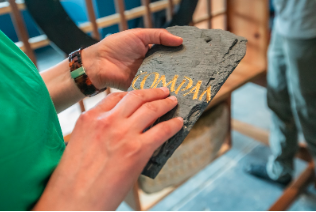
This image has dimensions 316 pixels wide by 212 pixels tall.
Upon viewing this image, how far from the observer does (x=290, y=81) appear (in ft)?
2.98

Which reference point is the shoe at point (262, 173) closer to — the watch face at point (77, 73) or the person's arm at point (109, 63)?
the person's arm at point (109, 63)

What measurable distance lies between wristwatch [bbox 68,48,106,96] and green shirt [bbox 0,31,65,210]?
0.17 metres

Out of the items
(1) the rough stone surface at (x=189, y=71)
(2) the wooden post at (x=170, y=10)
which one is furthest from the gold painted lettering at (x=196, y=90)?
(2) the wooden post at (x=170, y=10)

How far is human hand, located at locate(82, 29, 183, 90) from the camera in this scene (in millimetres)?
615

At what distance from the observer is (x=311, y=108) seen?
90cm

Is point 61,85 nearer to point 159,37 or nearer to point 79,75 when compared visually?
point 79,75

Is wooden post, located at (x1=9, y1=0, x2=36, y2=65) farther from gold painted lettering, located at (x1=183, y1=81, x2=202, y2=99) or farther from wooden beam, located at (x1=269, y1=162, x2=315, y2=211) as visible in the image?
wooden beam, located at (x1=269, y1=162, x2=315, y2=211)

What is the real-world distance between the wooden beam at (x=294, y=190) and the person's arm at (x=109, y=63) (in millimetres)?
859

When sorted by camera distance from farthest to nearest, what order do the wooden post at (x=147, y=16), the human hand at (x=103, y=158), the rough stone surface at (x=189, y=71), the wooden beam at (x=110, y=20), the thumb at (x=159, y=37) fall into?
the wooden post at (x=147, y=16) < the wooden beam at (x=110, y=20) < the thumb at (x=159, y=37) < the rough stone surface at (x=189, y=71) < the human hand at (x=103, y=158)

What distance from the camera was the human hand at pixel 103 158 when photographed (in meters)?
0.32

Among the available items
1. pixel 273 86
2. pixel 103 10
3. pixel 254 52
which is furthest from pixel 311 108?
pixel 103 10

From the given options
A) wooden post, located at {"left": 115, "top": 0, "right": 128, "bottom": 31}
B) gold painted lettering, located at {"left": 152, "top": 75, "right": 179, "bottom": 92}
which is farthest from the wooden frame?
gold painted lettering, located at {"left": 152, "top": 75, "right": 179, "bottom": 92}

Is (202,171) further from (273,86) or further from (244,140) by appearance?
(273,86)

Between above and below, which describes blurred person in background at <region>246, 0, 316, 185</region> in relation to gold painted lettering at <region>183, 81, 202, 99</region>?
below
